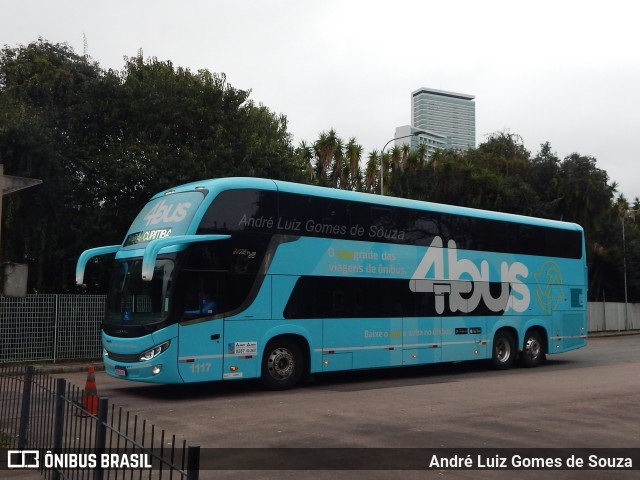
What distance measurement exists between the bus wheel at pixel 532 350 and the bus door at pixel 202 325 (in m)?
9.93

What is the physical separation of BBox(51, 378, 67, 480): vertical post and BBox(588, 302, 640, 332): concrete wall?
4087 centimetres

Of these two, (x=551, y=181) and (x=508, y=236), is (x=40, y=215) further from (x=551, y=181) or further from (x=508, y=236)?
(x=551, y=181)

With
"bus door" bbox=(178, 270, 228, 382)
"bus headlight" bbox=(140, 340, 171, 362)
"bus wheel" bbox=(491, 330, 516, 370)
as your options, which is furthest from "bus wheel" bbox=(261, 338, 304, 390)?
"bus wheel" bbox=(491, 330, 516, 370)

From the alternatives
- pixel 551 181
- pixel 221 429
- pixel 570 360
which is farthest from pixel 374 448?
pixel 551 181

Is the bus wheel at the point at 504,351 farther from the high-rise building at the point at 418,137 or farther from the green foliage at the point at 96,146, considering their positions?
the green foliage at the point at 96,146

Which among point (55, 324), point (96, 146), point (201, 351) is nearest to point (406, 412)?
point (201, 351)

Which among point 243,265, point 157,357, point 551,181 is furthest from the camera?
point 551,181

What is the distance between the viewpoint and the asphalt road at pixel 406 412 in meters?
8.83

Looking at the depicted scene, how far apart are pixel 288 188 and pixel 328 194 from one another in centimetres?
108

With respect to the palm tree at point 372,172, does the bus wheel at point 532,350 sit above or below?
below

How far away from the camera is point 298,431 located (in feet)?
31.6

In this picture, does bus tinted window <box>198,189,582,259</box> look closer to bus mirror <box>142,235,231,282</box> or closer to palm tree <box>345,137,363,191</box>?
bus mirror <box>142,235,231,282</box>

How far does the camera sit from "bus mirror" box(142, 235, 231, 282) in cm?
1136

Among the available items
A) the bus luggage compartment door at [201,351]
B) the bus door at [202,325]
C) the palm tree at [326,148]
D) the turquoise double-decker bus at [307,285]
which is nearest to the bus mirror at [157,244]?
the turquoise double-decker bus at [307,285]
